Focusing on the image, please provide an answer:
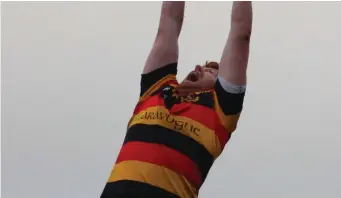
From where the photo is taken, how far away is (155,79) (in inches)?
103

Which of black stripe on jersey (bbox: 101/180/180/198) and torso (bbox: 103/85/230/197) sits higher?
torso (bbox: 103/85/230/197)

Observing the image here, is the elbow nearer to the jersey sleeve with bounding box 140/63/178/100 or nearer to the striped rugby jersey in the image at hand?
the striped rugby jersey

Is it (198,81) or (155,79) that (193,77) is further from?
(155,79)

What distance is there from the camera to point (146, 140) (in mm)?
2359

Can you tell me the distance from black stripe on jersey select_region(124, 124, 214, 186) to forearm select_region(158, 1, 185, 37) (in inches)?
21.8

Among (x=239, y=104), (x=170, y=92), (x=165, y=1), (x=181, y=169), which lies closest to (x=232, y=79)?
(x=239, y=104)

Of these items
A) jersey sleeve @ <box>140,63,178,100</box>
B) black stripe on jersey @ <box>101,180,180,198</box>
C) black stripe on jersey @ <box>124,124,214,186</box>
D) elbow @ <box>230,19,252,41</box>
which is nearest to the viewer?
black stripe on jersey @ <box>101,180,180,198</box>

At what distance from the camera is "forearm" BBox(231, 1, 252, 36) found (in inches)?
96.7

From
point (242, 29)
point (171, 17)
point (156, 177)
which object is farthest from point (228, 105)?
point (171, 17)

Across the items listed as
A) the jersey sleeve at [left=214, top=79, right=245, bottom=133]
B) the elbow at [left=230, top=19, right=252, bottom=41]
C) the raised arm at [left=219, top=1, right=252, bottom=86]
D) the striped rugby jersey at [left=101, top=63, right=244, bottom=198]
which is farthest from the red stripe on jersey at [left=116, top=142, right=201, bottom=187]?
the elbow at [left=230, top=19, right=252, bottom=41]

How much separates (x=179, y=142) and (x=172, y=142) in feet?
0.09

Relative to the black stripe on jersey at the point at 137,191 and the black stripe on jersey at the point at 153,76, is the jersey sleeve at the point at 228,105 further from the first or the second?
the black stripe on jersey at the point at 137,191

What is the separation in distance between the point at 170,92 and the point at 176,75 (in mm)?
244

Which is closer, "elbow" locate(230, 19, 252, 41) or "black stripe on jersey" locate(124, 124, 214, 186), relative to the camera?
"black stripe on jersey" locate(124, 124, 214, 186)
